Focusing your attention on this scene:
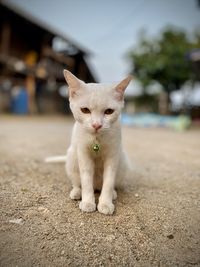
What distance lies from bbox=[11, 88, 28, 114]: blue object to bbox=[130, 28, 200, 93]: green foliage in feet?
18.5

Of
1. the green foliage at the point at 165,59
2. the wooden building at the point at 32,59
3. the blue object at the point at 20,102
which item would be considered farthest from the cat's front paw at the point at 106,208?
the green foliage at the point at 165,59

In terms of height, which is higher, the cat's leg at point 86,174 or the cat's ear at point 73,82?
the cat's ear at point 73,82

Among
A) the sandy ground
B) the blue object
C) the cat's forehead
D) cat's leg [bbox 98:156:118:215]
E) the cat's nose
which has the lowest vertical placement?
the blue object

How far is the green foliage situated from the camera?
12.8 metres

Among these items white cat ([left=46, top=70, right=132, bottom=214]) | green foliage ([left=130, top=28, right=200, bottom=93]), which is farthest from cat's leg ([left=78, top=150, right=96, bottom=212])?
green foliage ([left=130, top=28, right=200, bottom=93])

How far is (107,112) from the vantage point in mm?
1575

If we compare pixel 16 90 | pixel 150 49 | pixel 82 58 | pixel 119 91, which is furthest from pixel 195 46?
pixel 119 91

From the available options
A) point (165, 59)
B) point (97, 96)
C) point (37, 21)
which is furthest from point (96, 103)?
point (165, 59)

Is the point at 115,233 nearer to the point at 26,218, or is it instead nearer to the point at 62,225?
the point at 62,225

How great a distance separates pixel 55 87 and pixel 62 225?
13.9 metres

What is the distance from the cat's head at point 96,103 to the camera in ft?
4.98

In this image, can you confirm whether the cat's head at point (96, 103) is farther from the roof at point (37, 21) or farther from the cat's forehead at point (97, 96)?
the roof at point (37, 21)

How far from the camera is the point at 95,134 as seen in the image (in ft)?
5.23

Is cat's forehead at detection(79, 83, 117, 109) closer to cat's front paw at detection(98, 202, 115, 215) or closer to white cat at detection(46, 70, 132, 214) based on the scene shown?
white cat at detection(46, 70, 132, 214)
